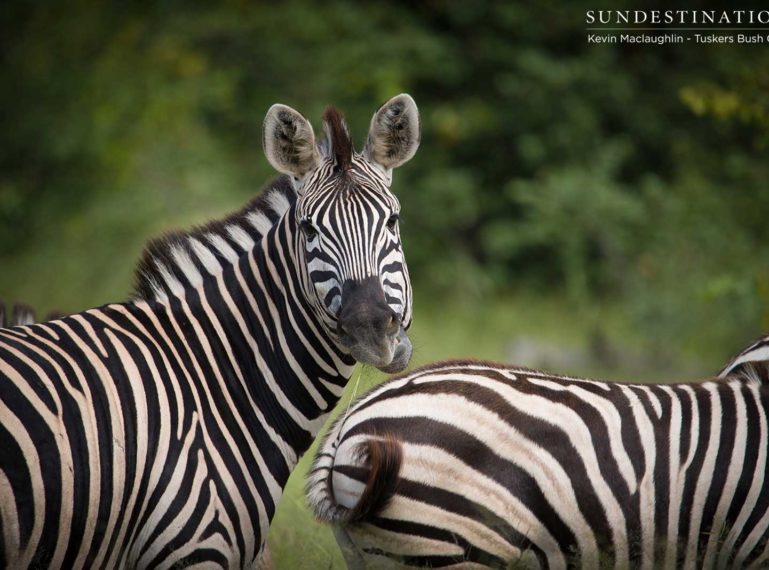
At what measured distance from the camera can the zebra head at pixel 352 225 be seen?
126 inches

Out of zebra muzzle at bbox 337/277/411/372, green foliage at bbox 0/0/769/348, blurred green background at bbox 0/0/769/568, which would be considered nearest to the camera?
zebra muzzle at bbox 337/277/411/372

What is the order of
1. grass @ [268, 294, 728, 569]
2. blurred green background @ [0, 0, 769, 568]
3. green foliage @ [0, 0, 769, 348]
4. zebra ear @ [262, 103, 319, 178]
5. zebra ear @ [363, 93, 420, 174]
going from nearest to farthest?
zebra ear @ [262, 103, 319, 178] → zebra ear @ [363, 93, 420, 174] → grass @ [268, 294, 728, 569] → blurred green background @ [0, 0, 769, 568] → green foliage @ [0, 0, 769, 348]

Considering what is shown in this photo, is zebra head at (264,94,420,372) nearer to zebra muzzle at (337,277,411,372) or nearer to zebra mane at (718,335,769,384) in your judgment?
zebra muzzle at (337,277,411,372)

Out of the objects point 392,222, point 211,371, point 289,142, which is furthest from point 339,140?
point 211,371

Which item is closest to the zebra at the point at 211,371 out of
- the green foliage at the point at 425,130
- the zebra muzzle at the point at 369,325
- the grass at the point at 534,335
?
the zebra muzzle at the point at 369,325

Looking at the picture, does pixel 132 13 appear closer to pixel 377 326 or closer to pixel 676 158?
pixel 676 158

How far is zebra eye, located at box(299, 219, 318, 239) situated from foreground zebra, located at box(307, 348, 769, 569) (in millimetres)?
731

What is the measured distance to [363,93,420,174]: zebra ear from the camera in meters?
3.65

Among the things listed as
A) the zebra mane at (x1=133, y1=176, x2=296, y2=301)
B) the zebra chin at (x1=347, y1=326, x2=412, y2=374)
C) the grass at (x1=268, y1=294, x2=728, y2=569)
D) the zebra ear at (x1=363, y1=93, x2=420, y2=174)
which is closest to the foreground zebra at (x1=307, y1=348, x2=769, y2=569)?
the zebra chin at (x1=347, y1=326, x2=412, y2=374)

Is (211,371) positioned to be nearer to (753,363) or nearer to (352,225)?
(352,225)

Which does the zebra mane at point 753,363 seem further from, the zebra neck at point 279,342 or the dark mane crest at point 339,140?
the dark mane crest at point 339,140

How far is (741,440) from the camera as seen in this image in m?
3.23

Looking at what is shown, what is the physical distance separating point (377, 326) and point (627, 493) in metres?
1.17

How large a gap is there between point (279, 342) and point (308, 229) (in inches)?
20.5
